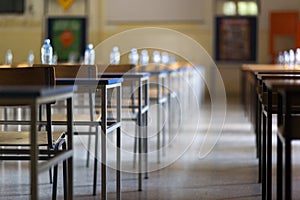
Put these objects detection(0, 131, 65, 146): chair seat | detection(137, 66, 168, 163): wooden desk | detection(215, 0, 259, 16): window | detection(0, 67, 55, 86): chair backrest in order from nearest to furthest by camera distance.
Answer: detection(0, 67, 55, 86): chair backrest, detection(0, 131, 65, 146): chair seat, detection(137, 66, 168, 163): wooden desk, detection(215, 0, 259, 16): window

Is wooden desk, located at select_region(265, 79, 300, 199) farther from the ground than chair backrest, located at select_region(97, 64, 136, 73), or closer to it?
closer to it

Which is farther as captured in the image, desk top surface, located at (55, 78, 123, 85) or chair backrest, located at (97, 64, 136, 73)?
chair backrest, located at (97, 64, 136, 73)

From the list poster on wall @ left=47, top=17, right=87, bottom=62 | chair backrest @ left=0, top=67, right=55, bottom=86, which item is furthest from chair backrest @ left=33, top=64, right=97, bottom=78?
poster on wall @ left=47, top=17, right=87, bottom=62

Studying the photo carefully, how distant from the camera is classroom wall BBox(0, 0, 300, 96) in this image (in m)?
12.5

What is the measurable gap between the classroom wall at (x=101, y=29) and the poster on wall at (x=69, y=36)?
0.15m

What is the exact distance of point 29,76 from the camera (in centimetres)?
223

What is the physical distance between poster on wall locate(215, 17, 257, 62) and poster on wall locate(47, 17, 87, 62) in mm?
2872

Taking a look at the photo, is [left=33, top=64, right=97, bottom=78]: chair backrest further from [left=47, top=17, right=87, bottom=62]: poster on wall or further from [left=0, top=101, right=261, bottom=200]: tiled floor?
[left=47, top=17, right=87, bottom=62]: poster on wall

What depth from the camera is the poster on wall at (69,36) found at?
42.5ft

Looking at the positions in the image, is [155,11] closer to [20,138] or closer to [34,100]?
[20,138]

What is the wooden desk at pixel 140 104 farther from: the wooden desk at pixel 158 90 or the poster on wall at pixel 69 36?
the poster on wall at pixel 69 36

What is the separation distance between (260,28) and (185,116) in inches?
214

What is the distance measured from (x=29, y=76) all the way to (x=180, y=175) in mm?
1810

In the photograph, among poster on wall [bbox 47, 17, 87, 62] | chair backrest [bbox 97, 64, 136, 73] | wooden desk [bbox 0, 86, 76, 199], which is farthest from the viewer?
poster on wall [bbox 47, 17, 87, 62]
